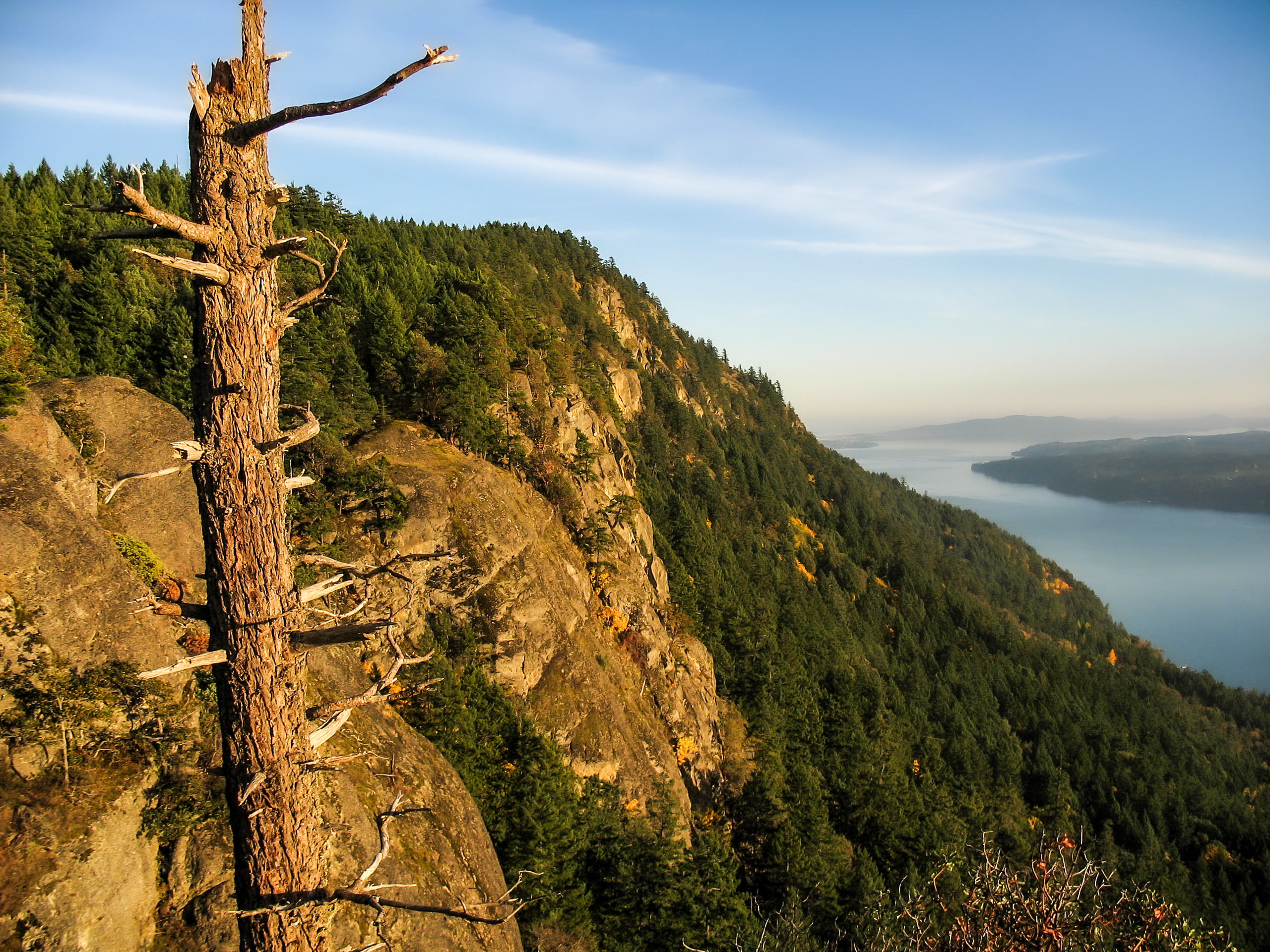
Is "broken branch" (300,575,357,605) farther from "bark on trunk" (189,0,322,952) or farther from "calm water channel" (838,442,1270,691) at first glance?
"calm water channel" (838,442,1270,691)

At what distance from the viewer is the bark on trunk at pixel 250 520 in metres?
4.45

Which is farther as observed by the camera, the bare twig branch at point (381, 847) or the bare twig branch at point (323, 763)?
the bare twig branch at point (323, 763)

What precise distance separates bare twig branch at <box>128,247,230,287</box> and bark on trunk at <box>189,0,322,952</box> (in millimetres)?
64

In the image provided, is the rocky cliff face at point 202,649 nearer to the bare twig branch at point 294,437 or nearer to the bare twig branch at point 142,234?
the bare twig branch at point 294,437

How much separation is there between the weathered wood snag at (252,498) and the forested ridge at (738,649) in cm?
319

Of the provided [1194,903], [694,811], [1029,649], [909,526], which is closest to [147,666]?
[694,811]

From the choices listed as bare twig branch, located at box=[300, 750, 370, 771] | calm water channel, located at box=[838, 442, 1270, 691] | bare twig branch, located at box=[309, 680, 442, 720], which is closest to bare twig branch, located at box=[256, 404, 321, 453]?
bare twig branch, located at box=[309, 680, 442, 720]

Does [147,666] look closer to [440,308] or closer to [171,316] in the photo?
[171,316]

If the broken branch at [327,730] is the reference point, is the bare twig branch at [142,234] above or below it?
above

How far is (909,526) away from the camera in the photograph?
13012 cm

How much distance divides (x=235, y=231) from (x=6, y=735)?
11.4 meters

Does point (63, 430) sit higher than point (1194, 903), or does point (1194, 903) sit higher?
point (63, 430)

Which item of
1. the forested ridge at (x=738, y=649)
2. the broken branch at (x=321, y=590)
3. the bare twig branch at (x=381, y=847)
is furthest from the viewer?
the forested ridge at (x=738, y=649)

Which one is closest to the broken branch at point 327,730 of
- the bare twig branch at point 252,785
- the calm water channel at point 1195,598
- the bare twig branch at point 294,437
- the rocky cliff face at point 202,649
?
the bare twig branch at point 252,785
